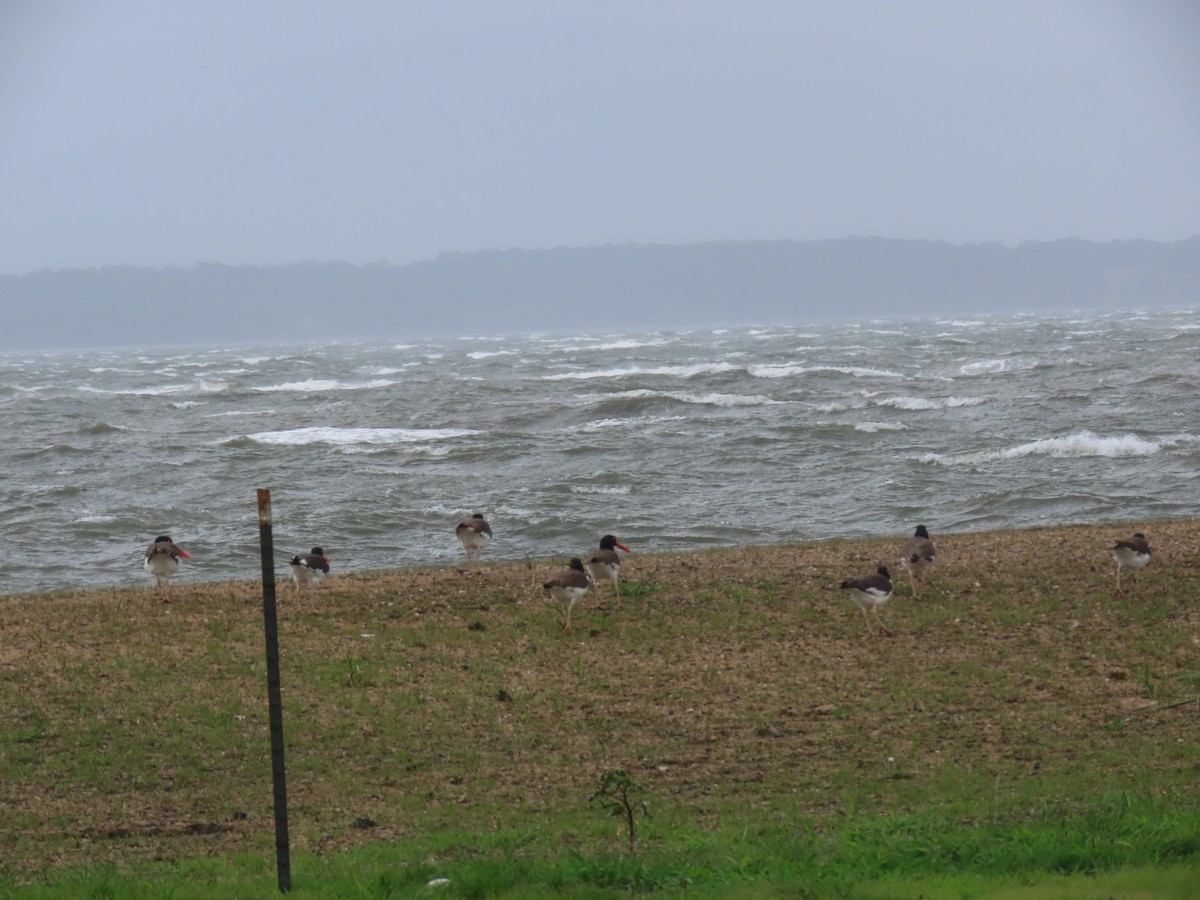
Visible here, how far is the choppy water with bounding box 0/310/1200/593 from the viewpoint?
72.5 feet

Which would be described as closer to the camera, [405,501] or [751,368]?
[405,501]

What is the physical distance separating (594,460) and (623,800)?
24.5m

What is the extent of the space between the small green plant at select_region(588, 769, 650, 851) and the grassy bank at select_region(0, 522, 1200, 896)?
4.2 inches

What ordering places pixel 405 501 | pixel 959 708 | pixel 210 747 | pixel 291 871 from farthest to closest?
pixel 405 501, pixel 959 708, pixel 210 747, pixel 291 871

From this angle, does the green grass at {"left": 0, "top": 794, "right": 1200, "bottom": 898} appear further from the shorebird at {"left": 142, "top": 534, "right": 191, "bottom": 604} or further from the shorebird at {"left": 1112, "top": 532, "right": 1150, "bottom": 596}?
the shorebird at {"left": 142, "top": 534, "right": 191, "bottom": 604}

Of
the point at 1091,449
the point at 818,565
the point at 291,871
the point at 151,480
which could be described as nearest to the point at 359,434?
the point at 151,480

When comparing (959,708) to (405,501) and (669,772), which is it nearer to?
(669,772)

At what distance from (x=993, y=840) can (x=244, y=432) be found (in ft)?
122

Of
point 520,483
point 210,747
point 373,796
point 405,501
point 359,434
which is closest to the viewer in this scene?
point 373,796

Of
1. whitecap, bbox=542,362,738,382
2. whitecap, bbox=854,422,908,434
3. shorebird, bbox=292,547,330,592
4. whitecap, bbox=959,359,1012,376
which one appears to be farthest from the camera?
whitecap, bbox=542,362,738,382

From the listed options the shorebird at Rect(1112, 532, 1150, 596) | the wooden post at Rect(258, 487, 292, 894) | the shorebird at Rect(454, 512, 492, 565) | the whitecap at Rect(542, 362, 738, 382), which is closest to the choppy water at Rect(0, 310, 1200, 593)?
the whitecap at Rect(542, 362, 738, 382)

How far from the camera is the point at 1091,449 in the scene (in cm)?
2941

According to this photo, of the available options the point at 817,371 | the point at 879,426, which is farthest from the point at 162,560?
the point at 817,371

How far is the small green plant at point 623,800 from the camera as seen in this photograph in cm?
715
